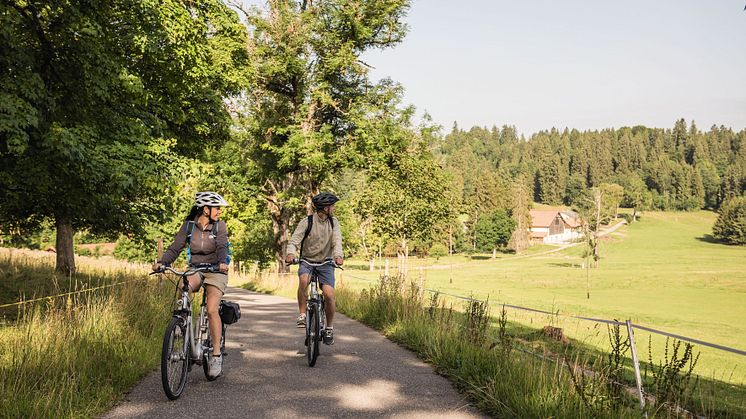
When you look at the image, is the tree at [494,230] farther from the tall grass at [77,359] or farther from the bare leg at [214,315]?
the bare leg at [214,315]

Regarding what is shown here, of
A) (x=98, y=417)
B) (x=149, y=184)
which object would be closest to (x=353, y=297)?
(x=149, y=184)

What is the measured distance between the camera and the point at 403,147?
25109 mm

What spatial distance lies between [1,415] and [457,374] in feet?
14.2

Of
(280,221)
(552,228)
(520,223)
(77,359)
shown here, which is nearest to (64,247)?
(280,221)

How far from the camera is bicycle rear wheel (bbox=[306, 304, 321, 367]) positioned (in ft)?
23.3

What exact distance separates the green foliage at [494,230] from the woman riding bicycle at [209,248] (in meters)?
104

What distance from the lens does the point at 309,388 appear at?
5.97 m

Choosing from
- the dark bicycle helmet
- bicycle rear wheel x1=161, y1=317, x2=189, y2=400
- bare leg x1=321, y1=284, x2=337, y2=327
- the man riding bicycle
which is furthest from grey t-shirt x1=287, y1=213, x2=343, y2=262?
bicycle rear wheel x1=161, y1=317, x2=189, y2=400

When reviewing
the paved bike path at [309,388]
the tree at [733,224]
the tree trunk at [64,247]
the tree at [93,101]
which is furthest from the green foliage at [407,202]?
the tree at [733,224]

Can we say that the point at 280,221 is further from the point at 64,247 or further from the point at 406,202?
the point at 64,247

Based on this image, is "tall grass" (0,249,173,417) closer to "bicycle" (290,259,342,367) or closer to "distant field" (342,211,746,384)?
"bicycle" (290,259,342,367)

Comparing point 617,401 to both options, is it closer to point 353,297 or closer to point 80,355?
point 80,355

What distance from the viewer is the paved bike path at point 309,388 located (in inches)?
202

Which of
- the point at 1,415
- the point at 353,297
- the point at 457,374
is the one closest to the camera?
the point at 1,415
